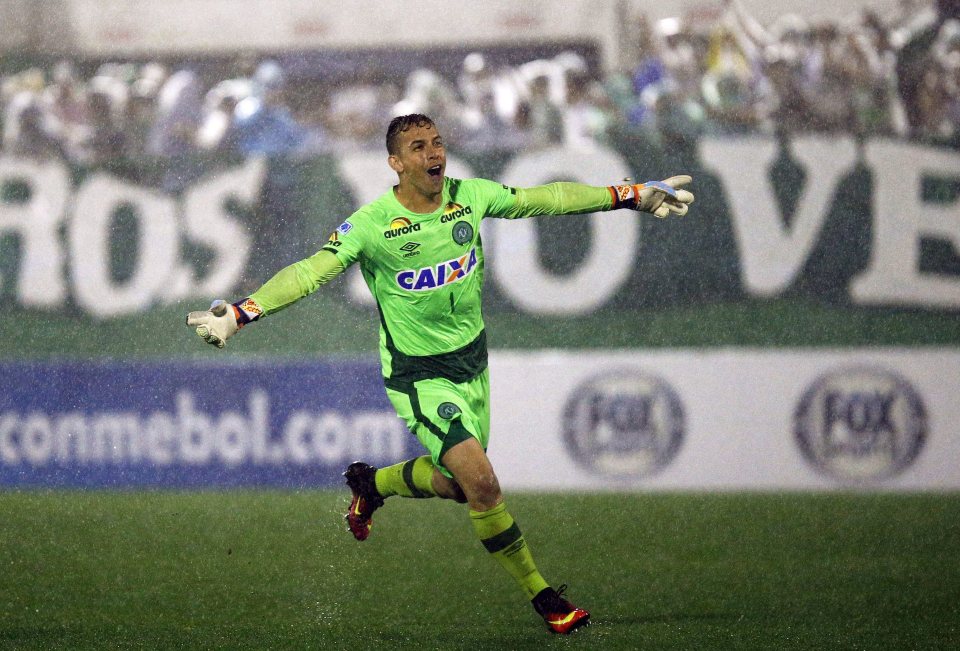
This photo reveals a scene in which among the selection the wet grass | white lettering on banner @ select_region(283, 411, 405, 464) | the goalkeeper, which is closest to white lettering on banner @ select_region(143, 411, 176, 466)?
the wet grass

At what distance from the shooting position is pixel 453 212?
624cm

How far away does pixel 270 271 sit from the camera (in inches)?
448

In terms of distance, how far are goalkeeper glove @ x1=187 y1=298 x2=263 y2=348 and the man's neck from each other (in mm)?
1056

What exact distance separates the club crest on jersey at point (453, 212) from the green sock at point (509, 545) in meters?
1.32

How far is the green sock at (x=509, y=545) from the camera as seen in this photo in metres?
6.00

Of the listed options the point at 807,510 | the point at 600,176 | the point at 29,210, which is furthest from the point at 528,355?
the point at 29,210

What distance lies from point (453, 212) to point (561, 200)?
0.52 m

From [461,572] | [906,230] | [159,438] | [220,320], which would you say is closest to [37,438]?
[159,438]

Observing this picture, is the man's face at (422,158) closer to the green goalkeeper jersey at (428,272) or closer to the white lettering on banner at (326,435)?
the green goalkeeper jersey at (428,272)

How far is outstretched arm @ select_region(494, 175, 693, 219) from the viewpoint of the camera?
20.8 ft

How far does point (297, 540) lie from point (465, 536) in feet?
3.53

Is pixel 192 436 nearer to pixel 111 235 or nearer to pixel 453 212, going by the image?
pixel 111 235

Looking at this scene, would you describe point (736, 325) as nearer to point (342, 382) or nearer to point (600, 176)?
Result: point (600, 176)

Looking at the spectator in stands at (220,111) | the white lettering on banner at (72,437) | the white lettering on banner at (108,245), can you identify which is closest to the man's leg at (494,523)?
the white lettering on banner at (72,437)
